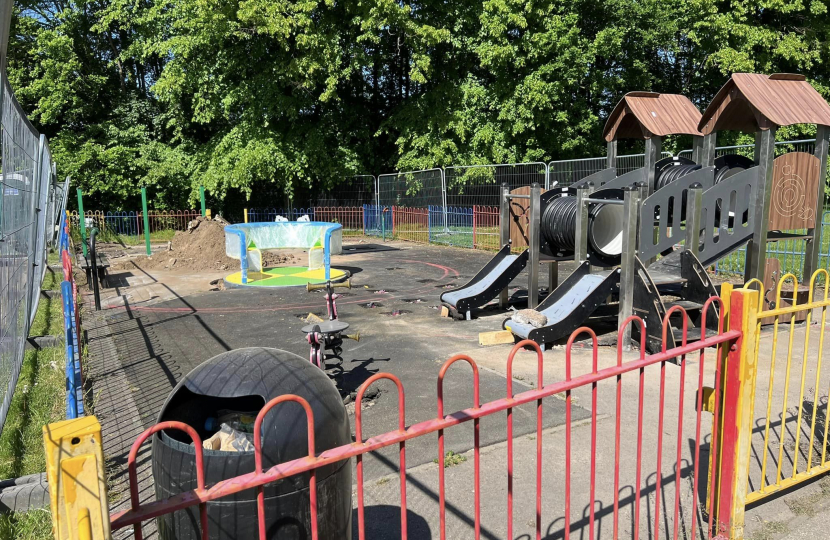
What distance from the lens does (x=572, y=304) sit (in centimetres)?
797

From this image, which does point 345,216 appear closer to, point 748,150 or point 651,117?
point 748,150

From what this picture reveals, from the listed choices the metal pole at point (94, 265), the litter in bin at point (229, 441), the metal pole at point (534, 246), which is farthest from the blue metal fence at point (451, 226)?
the litter in bin at point (229, 441)

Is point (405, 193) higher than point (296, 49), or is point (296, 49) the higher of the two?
point (296, 49)

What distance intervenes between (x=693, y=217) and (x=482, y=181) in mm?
13497

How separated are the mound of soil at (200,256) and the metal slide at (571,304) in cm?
978

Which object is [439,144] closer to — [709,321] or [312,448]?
[709,321]

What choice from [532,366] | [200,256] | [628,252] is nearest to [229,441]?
[532,366]

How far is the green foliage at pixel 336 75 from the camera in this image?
2334 cm

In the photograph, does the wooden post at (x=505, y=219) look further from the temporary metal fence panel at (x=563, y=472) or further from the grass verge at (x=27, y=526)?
the grass verge at (x=27, y=526)

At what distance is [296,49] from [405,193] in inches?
284

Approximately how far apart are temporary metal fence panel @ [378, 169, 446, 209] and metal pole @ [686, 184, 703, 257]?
1390cm

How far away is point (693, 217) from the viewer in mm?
8102

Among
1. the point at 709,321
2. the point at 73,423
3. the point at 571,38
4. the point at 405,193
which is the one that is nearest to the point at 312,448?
the point at 73,423

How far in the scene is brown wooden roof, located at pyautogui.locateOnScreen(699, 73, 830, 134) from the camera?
8477 millimetres
